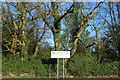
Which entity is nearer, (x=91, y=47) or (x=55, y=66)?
(x=55, y=66)

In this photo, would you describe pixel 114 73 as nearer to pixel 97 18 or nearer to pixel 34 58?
pixel 97 18

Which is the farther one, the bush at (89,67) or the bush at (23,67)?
the bush at (23,67)

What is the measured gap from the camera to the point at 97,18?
1559 cm

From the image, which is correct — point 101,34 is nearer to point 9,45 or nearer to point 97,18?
point 97,18

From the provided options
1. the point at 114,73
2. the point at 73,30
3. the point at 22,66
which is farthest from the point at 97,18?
the point at 22,66

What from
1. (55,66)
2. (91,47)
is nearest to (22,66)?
(55,66)

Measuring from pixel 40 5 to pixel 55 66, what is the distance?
5.18 meters

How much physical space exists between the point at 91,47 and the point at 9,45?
7.44 meters

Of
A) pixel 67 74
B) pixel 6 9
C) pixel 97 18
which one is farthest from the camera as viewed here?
pixel 97 18

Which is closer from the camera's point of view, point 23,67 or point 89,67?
point 89,67

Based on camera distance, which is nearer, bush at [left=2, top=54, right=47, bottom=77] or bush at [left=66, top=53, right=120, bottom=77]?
bush at [left=66, top=53, right=120, bottom=77]

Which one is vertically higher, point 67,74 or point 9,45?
point 9,45

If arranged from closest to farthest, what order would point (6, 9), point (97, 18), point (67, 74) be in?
point (67, 74), point (6, 9), point (97, 18)

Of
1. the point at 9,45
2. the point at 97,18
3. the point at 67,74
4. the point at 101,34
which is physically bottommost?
the point at 67,74
